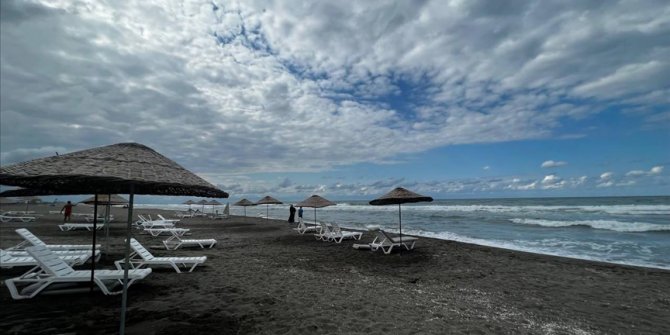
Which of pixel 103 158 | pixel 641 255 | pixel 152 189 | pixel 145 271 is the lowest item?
pixel 641 255

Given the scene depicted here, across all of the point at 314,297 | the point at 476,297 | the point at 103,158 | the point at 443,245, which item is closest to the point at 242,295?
the point at 314,297

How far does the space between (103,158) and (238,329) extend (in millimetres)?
2679

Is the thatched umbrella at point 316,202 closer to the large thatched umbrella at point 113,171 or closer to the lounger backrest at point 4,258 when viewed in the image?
the lounger backrest at point 4,258

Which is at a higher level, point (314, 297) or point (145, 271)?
point (145, 271)

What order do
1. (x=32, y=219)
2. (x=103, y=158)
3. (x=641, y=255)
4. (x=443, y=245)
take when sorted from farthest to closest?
1. (x=32, y=219)
2. (x=443, y=245)
3. (x=641, y=255)
4. (x=103, y=158)

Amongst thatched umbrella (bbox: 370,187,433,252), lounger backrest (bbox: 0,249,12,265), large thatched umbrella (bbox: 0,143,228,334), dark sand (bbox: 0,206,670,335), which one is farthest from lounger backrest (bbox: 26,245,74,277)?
thatched umbrella (bbox: 370,187,433,252)

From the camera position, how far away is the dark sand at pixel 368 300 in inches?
184

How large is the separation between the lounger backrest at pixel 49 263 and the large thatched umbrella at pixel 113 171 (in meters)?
3.05

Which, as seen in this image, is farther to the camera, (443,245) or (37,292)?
(443,245)

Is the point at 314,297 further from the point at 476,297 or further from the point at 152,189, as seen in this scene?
the point at 152,189

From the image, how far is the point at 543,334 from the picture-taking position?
457cm

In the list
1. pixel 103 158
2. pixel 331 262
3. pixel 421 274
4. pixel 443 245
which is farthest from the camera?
pixel 443 245

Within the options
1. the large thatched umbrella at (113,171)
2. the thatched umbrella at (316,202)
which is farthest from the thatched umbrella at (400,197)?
the large thatched umbrella at (113,171)

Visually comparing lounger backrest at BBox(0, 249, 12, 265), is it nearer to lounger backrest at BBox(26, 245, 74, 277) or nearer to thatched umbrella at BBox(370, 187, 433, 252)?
lounger backrest at BBox(26, 245, 74, 277)
